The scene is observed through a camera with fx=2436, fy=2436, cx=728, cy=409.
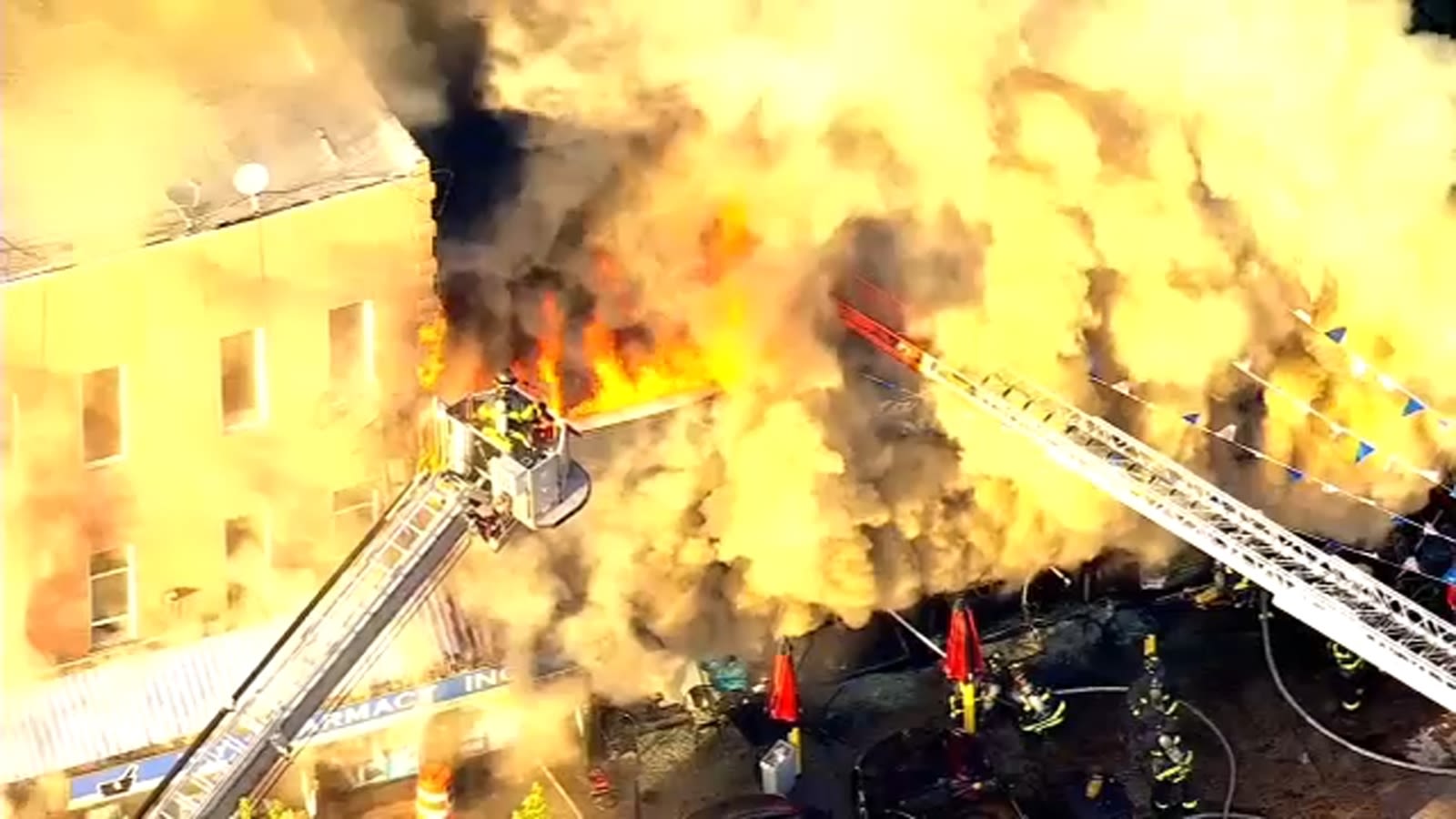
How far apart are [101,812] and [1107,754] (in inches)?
359

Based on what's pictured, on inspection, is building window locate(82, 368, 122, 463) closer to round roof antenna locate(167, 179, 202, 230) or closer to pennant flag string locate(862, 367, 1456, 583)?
round roof antenna locate(167, 179, 202, 230)

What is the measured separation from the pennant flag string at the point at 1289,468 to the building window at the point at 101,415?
759 cm

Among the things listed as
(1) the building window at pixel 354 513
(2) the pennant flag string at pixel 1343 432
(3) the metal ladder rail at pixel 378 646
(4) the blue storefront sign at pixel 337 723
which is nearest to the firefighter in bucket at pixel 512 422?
(3) the metal ladder rail at pixel 378 646

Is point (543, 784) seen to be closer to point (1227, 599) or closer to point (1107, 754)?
point (1107, 754)

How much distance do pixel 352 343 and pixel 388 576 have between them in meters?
2.26

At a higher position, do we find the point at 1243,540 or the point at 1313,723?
the point at 1243,540

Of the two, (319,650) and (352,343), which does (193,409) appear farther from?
(319,650)

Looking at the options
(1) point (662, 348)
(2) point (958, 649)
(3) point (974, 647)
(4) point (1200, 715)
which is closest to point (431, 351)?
(1) point (662, 348)

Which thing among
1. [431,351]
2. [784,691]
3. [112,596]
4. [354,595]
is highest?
[431,351]

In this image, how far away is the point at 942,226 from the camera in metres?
23.6

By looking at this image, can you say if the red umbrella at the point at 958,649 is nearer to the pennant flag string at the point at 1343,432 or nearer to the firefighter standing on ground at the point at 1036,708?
the firefighter standing on ground at the point at 1036,708

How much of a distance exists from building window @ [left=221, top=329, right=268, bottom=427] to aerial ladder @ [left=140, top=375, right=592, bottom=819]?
1507 mm

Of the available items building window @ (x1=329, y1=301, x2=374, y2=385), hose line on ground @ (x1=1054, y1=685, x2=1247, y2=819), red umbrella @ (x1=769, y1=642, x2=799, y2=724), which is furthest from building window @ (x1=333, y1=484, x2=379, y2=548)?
hose line on ground @ (x1=1054, y1=685, x2=1247, y2=819)

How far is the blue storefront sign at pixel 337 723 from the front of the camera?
67.2ft
